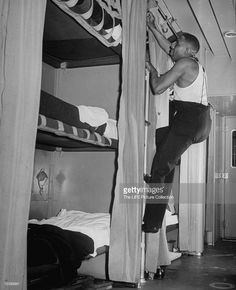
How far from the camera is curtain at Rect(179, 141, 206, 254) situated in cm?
442

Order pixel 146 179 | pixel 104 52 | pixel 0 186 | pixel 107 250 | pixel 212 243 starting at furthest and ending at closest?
pixel 212 243 → pixel 104 52 → pixel 146 179 → pixel 107 250 → pixel 0 186

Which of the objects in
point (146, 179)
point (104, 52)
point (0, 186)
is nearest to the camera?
point (0, 186)

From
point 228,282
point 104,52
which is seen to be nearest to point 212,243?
point 228,282

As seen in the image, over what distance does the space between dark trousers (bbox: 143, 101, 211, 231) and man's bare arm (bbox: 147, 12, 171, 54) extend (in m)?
0.71

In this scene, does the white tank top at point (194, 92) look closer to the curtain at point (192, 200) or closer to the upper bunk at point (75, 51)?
the upper bunk at point (75, 51)

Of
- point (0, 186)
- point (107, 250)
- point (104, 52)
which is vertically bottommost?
point (107, 250)

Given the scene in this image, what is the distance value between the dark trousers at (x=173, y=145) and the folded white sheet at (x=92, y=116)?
1.67 ft

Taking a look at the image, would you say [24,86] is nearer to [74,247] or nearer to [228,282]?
[74,247]

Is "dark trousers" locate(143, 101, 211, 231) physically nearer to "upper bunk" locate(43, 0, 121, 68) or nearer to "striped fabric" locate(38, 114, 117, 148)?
"striped fabric" locate(38, 114, 117, 148)

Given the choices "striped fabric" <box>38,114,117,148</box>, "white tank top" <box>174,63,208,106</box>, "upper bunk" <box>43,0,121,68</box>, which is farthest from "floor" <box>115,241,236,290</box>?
"upper bunk" <box>43,0,121,68</box>

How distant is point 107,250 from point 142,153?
30.3 inches

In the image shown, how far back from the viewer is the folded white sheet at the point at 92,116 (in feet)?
7.68

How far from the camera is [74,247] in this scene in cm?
225

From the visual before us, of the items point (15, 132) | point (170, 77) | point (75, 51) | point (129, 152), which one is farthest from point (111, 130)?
point (15, 132)
